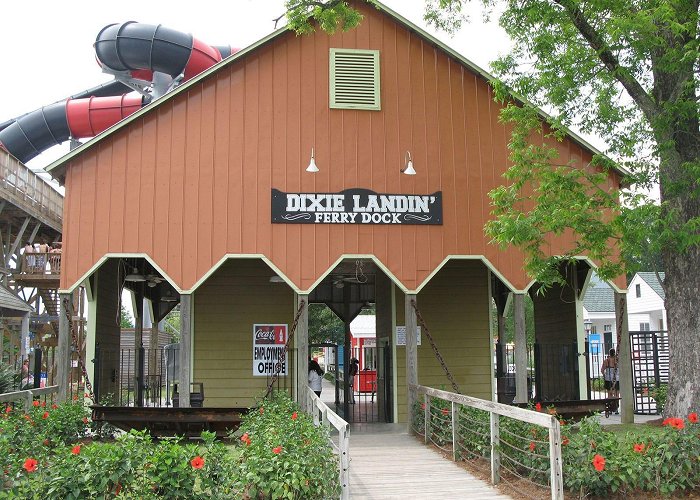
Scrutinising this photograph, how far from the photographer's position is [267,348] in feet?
55.4

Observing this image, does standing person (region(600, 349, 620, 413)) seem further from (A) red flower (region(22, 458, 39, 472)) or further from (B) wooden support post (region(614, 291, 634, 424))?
(A) red flower (region(22, 458, 39, 472))

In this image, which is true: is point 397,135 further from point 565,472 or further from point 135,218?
point 565,472

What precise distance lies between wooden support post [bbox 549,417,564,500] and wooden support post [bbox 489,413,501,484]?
158cm

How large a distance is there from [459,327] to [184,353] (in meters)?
7.04

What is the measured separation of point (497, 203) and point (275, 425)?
5357mm

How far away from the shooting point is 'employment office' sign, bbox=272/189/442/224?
45.3 feet

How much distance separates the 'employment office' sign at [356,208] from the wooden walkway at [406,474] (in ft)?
13.6

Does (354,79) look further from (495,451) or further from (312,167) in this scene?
(495,451)

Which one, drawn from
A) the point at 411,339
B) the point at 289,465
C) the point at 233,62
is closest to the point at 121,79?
the point at 233,62

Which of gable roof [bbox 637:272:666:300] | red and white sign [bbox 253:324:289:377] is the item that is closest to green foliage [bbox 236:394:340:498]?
red and white sign [bbox 253:324:289:377]

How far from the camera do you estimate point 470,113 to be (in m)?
14.5

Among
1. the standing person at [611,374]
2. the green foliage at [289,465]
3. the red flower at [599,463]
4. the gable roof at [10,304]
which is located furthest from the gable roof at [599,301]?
the green foliage at [289,465]

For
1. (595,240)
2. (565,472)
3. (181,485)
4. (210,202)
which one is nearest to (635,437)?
(565,472)

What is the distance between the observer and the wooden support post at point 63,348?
13.2 metres
